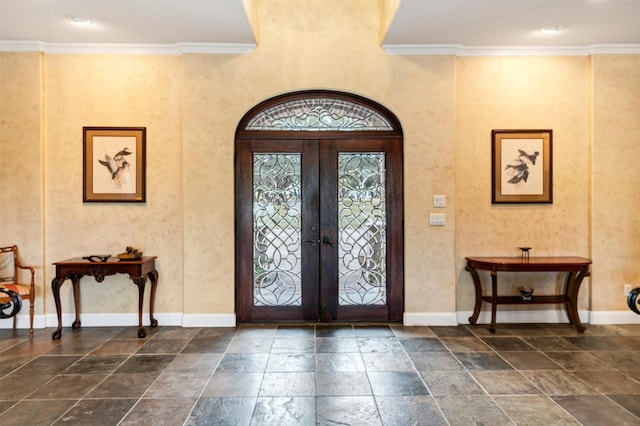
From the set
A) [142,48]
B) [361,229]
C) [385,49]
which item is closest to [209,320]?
[361,229]

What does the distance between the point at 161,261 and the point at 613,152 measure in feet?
17.5

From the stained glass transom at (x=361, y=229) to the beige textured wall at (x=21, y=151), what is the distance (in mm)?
3424

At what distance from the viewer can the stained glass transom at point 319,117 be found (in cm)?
474

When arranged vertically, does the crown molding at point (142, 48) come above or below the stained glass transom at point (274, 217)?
above

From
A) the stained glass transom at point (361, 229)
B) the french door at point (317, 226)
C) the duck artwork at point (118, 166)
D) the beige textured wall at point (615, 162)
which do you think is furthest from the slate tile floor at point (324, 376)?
the duck artwork at point (118, 166)

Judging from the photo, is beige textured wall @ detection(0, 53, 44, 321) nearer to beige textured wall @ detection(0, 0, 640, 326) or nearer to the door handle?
beige textured wall @ detection(0, 0, 640, 326)

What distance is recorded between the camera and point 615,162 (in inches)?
184

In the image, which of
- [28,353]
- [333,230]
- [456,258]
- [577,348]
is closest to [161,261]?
[28,353]

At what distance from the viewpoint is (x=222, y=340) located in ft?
13.6

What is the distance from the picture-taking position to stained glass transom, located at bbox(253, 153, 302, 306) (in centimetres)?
470

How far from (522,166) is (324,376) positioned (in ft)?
10.8

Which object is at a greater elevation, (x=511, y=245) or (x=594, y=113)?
(x=594, y=113)

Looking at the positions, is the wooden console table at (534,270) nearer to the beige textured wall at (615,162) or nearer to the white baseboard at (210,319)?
the white baseboard at (210,319)

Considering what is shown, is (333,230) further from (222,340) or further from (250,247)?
(222,340)
